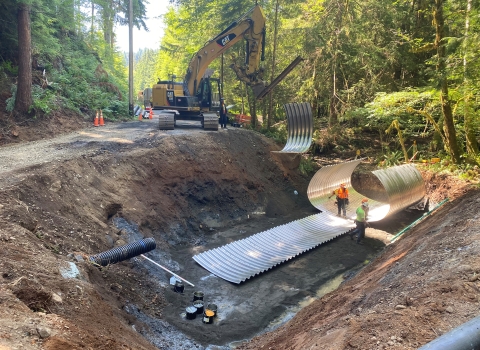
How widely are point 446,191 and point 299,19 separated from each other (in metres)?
11.5

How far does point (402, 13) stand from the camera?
17.3m

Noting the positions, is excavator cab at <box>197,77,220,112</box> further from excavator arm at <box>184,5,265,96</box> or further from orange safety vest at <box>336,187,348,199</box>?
orange safety vest at <box>336,187,348,199</box>

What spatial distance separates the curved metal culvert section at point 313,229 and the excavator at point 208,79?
5347 mm

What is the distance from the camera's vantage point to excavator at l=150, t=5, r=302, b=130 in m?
16.4

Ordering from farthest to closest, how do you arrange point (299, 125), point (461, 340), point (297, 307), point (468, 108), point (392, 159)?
point (392, 159)
point (299, 125)
point (468, 108)
point (297, 307)
point (461, 340)

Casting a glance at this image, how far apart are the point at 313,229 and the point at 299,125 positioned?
6327 millimetres

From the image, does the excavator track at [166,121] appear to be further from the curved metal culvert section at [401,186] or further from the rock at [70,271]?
the rock at [70,271]

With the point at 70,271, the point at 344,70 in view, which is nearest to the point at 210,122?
the point at 344,70

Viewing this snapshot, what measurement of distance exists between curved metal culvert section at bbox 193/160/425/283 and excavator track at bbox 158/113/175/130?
23.2ft

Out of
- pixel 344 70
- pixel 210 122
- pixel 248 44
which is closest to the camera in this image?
pixel 248 44

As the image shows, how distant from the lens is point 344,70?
1897 cm

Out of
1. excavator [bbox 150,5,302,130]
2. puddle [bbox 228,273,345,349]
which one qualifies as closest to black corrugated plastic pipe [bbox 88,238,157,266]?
puddle [bbox 228,273,345,349]

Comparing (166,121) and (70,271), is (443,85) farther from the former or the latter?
(70,271)

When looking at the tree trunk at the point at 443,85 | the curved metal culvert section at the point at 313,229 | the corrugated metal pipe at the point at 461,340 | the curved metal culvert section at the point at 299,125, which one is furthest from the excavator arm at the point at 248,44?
the corrugated metal pipe at the point at 461,340
